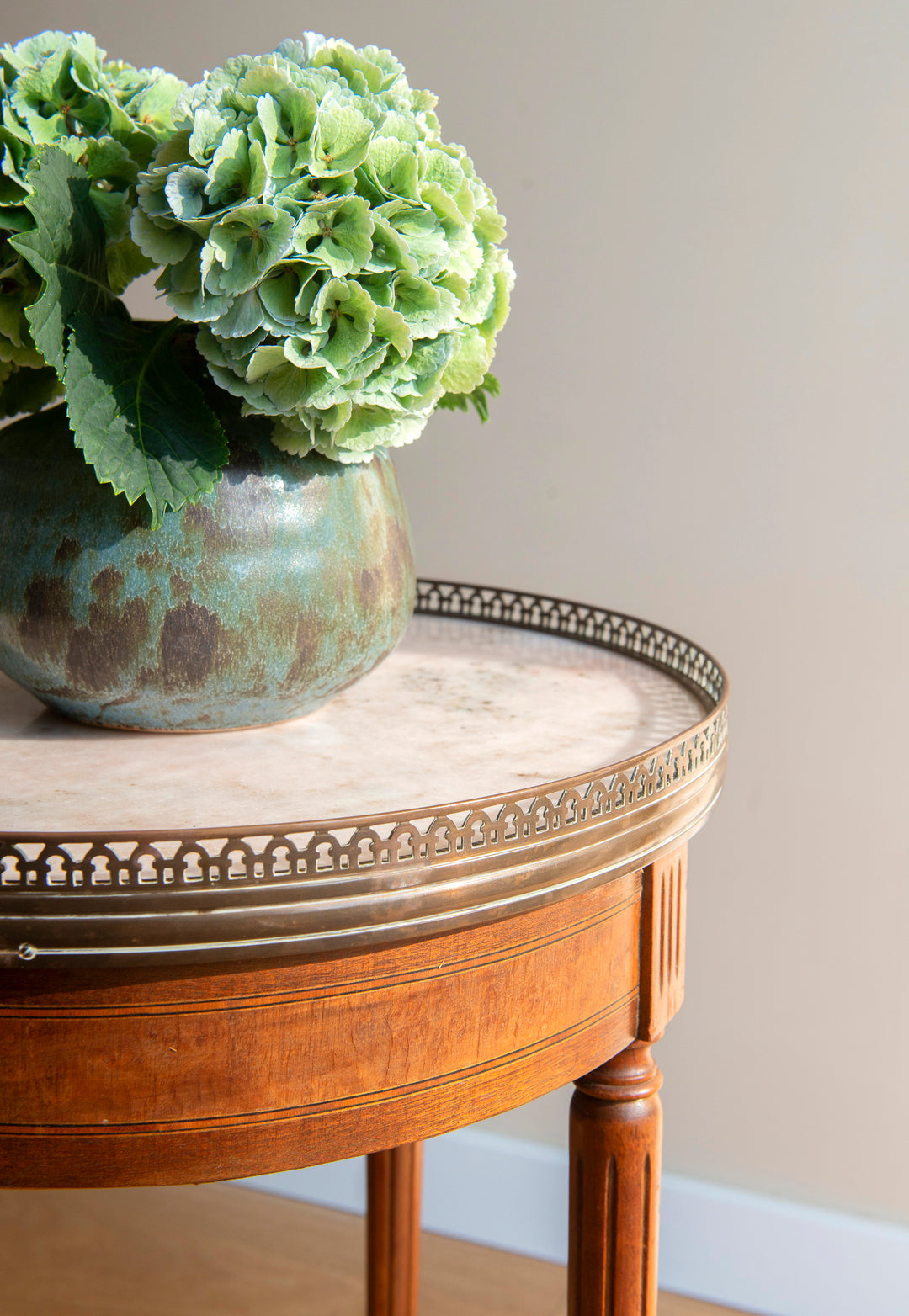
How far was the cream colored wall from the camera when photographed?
3.59 ft

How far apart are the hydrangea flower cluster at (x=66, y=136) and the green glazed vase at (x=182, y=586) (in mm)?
72

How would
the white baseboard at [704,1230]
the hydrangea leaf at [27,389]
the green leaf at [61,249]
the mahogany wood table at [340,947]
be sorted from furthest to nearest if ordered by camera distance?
the white baseboard at [704,1230] → the hydrangea leaf at [27,389] → the green leaf at [61,249] → the mahogany wood table at [340,947]

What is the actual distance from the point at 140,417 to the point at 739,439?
0.71 m

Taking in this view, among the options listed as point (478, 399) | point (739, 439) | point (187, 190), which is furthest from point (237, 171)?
point (739, 439)

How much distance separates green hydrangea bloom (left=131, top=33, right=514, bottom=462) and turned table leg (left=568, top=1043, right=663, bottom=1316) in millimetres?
393

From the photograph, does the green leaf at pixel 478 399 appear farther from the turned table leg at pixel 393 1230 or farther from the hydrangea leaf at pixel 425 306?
the turned table leg at pixel 393 1230

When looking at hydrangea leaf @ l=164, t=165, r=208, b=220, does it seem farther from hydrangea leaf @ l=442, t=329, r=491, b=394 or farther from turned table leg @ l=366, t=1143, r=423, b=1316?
turned table leg @ l=366, t=1143, r=423, b=1316

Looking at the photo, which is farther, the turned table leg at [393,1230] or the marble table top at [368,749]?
the turned table leg at [393,1230]

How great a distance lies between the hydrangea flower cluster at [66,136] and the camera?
1.98ft

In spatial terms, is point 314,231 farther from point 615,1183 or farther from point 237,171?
point 615,1183

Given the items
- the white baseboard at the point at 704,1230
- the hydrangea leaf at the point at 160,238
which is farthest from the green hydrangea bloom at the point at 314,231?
the white baseboard at the point at 704,1230

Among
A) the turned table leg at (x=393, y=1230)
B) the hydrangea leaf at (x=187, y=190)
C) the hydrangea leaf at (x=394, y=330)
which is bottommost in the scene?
the turned table leg at (x=393, y=1230)

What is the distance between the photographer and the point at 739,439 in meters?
1.16

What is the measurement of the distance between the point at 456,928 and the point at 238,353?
306 millimetres
